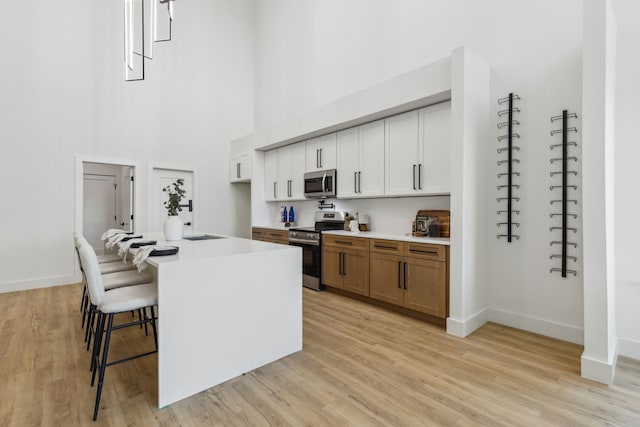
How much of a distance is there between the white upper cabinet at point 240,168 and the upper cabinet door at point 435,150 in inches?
138

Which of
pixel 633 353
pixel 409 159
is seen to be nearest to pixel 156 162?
pixel 409 159

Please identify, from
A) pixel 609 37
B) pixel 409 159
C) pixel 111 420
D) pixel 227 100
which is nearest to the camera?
pixel 111 420

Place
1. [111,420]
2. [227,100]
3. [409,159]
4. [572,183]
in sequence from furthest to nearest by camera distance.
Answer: [227,100] < [409,159] < [572,183] < [111,420]

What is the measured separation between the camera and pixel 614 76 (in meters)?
2.46

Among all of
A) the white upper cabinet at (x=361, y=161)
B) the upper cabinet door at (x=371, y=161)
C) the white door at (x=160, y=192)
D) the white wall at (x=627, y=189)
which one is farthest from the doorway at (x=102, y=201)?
the white wall at (x=627, y=189)

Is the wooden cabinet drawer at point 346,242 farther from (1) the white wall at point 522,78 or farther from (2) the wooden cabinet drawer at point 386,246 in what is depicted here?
(1) the white wall at point 522,78

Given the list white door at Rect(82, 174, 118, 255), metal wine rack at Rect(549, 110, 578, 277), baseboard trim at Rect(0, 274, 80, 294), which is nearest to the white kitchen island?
metal wine rack at Rect(549, 110, 578, 277)

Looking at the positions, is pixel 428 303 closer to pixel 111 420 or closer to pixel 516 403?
pixel 516 403

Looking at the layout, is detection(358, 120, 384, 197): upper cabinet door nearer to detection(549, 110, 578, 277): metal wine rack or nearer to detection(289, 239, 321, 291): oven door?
detection(289, 239, 321, 291): oven door

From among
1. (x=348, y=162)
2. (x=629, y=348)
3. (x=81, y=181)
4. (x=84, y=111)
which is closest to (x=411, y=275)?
(x=629, y=348)

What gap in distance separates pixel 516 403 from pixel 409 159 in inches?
98.1

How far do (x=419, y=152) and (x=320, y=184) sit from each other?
1.62 meters

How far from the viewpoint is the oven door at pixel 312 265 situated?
14.2ft

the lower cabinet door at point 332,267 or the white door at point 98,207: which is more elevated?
the white door at point 98,207
